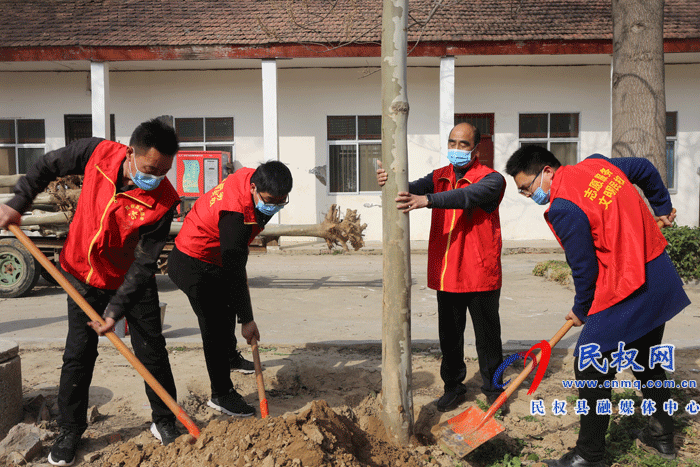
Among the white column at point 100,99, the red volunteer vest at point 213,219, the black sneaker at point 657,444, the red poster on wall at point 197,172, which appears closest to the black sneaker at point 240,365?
the red volunteer vest at point 213,219

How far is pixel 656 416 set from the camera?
10.4ft

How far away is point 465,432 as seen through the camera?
326cm

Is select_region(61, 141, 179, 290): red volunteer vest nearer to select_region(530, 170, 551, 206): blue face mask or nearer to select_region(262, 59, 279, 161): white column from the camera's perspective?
select_region(530, 170, 551, 206): blue face mask

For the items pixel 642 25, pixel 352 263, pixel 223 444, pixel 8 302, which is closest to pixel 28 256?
pixel 8 302

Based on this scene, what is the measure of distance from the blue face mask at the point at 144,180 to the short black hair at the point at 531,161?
75.0 inches

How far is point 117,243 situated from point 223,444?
1.25 meters

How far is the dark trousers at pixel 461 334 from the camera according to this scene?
376cm

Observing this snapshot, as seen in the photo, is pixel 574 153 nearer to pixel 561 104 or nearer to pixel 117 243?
pixel 561 104

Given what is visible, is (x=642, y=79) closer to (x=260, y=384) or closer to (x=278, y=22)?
(x=260, y=384)

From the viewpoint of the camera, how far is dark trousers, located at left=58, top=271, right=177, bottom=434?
3.17 metres

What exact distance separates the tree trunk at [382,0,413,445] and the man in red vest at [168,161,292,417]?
0.64 metres

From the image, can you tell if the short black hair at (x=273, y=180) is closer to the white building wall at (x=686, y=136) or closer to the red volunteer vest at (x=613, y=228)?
the red volunteer vest at (x=613, y=228)

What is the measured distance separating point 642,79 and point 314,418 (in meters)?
6.50

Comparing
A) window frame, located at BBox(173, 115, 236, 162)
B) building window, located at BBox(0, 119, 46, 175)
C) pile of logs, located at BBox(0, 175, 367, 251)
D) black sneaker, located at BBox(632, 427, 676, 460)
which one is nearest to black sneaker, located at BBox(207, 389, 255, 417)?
black sneaker, located at BBox(632, 427, 676, 460)
